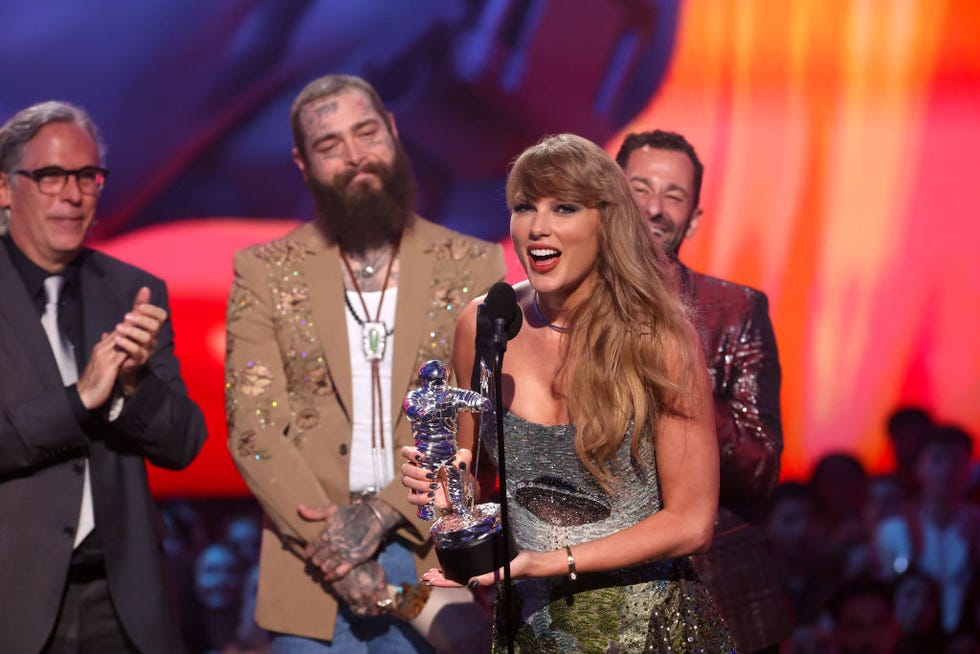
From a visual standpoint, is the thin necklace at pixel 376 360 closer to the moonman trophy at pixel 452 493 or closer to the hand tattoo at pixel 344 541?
the hand tattoo at pixel 344 541

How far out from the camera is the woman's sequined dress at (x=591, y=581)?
2637mm

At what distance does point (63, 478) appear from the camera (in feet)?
11.1

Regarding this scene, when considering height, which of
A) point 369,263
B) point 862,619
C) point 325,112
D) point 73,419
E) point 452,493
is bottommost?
point 862,619

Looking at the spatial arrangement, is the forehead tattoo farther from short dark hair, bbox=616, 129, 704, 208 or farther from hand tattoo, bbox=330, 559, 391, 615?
hand tattoo, bbox=330, 559, 391, 615

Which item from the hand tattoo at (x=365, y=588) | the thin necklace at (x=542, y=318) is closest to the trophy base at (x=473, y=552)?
the thin necklace at (x=542, y=318)

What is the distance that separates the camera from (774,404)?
3521 millimetres

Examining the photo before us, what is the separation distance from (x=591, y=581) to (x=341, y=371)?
1220mm

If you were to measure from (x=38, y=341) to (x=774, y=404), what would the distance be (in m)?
2.09

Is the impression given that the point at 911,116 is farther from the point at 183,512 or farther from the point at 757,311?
the point at 183,512

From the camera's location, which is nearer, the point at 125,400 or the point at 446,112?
the point at 125,400

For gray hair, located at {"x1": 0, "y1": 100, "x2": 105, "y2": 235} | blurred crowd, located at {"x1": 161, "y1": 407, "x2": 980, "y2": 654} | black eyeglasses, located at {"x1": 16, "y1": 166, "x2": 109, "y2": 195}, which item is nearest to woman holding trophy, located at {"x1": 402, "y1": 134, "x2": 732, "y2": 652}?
black eyeglasses, located at {"x1": 16, "y1": 166, "x2": 109, "y2": 195}

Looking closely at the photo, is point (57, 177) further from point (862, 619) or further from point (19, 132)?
point (862, 619)

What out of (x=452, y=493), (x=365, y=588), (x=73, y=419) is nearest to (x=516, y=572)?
(x=452, y=493)

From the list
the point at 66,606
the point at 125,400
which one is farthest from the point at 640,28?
the point at 66,606
